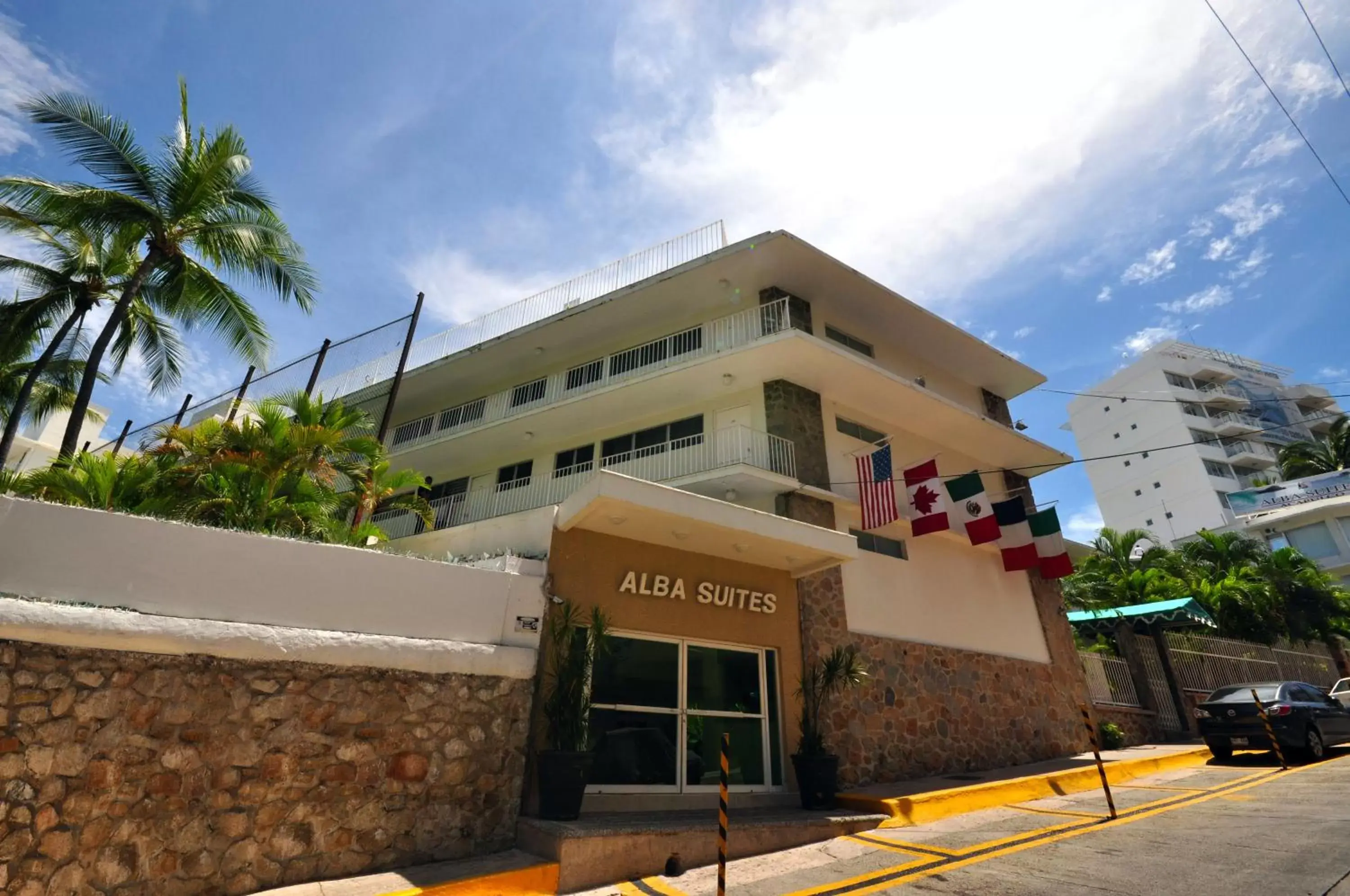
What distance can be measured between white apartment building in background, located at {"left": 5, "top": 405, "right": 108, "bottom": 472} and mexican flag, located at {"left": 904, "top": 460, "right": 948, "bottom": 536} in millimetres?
34747

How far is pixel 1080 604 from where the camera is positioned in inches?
910

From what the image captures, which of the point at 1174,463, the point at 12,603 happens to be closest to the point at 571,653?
the point at 12,603

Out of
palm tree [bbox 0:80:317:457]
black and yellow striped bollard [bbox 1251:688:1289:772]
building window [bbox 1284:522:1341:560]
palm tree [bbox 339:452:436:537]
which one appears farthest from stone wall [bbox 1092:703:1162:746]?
building window [bbox 1284:522:1341:560]

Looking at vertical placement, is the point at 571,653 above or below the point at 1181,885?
above

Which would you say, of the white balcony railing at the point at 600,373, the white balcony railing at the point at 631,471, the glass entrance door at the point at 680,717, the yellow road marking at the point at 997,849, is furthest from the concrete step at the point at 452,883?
the white balcony railing at the point at 600,373

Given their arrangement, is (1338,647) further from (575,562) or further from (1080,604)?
(575,562)

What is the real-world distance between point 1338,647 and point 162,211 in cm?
3930

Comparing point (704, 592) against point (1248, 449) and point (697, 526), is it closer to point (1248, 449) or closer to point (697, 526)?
point (697, 526)

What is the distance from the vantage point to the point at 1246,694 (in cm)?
1229

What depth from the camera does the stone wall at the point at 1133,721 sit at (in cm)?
1536

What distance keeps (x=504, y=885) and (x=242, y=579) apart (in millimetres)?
3786

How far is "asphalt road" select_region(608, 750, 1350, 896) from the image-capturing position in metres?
4.97

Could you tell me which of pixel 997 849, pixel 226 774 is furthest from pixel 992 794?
pixel 226 774

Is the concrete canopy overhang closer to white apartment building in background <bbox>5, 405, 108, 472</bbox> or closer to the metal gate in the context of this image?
the metal gate
